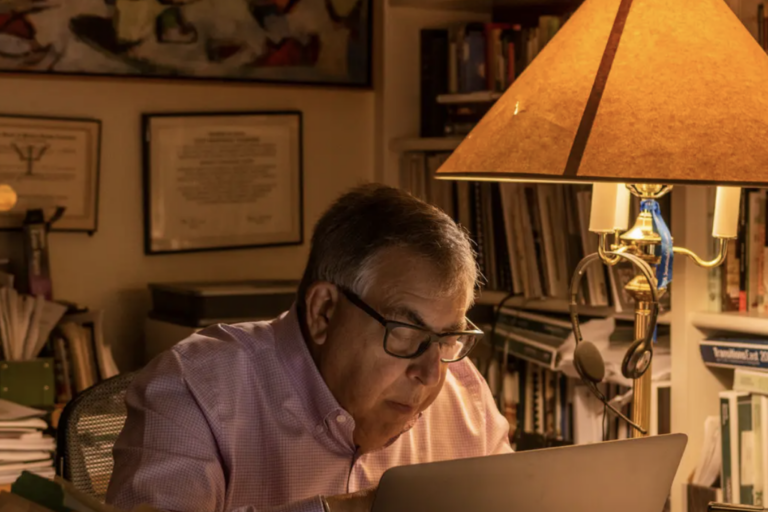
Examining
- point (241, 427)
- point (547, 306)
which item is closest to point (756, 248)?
point (547, 306)

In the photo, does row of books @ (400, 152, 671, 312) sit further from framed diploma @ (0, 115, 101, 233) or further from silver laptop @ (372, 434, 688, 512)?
silver laptop @ (372, 434, 688, 512)

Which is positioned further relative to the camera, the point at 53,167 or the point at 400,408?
the point at 53,167

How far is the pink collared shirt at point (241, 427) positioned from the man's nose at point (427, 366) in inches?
4.9

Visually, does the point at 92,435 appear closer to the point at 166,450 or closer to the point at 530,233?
the point at 166,450

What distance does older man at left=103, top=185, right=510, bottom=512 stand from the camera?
4.84 feet

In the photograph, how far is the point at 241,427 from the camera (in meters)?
1.55

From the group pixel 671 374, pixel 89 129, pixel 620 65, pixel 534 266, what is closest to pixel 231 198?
pixel 89 129

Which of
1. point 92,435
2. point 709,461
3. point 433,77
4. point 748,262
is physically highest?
point 433,77

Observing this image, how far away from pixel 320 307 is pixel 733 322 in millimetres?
1121

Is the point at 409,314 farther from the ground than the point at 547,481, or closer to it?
farther from the ground

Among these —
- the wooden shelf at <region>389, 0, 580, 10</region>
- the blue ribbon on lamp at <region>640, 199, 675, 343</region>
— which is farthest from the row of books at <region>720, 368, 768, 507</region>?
the wooden shelf at <region>389, 0, 580, 10</region>

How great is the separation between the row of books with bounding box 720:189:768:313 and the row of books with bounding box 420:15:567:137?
0.69 m

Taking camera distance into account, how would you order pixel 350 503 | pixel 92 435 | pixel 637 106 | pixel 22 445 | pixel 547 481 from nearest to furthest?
pixel 547 481
pixel 350 503
pixel 637 106
pixel 92 435
pixel 22 445

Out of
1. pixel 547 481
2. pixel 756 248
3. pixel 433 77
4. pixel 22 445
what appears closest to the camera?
pixel 547 481
